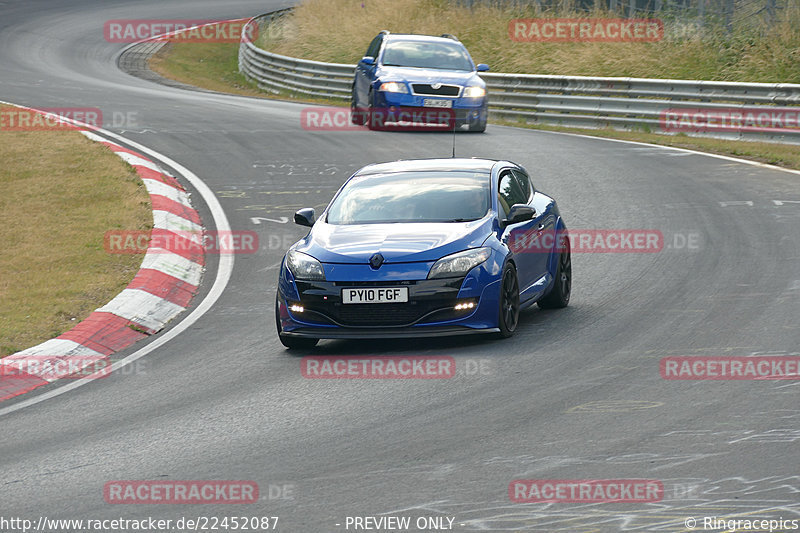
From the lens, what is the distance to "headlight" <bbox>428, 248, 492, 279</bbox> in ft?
32.8

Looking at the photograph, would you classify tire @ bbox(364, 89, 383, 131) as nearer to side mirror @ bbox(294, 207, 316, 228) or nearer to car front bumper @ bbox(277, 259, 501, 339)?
side mirror @ bbox(294, 207, 316, 228)

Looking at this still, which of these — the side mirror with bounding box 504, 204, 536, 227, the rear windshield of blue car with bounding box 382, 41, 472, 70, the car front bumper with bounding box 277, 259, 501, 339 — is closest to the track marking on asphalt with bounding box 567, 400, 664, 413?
the car front bumper with bounding box 277, 259, 501, 339

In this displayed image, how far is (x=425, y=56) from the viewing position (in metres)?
25.6

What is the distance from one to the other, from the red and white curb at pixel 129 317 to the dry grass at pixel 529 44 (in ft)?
56.0

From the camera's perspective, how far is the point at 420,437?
7469mm

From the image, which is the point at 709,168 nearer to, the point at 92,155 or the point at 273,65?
the point at 92,155

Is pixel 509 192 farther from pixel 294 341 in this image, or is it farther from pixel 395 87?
pixel 395 87

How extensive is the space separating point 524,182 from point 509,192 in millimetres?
724

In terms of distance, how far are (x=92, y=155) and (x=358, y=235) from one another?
34.7ft

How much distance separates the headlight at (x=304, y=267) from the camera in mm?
10141

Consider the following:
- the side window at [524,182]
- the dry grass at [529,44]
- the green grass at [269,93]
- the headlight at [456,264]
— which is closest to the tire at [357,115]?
the green grass at [269,93]

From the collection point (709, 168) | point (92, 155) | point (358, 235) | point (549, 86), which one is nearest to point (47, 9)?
point (549, 86)

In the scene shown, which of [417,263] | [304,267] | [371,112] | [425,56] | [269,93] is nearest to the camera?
[417,263]

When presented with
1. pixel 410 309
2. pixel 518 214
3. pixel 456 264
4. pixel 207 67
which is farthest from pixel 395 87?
pixel 207 67
